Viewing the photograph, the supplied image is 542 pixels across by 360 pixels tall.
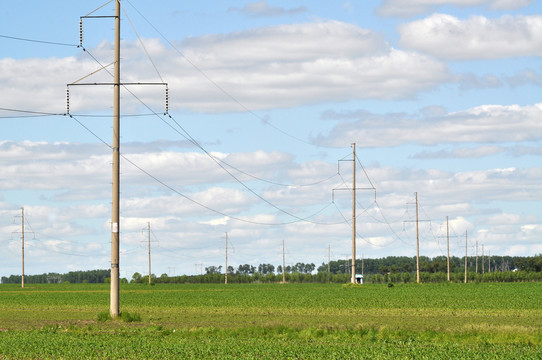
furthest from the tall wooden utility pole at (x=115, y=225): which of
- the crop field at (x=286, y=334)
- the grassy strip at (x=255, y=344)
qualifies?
the grassy strip at (x=255, y=344)

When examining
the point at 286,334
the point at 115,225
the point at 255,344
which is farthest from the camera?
the point at 115,225

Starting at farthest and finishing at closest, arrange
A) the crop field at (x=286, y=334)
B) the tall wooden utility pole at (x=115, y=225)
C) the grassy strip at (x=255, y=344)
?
1. the tall wooden utility pole at (x=115, y=225)
2. the crop field at (x=286, y=334)
3. the grassy strip at (x=255, y=344)

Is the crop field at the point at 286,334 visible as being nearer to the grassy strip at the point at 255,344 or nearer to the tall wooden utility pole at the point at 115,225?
the grassy strip at the point at 255,344

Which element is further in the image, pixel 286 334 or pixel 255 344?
pixel 286 334

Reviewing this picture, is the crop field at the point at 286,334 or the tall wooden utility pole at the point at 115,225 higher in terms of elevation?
the tall wooden utility pole at the point at 115,225

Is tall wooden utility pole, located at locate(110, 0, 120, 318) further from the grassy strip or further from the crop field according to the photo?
the grassy strip

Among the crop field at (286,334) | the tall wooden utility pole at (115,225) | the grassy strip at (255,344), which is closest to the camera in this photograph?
the grassy strip at (255,344)

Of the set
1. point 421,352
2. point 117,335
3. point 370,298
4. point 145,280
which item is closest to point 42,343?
point 117,335

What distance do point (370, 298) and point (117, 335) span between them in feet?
118

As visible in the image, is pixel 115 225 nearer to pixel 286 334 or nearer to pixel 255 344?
pixel 286 334

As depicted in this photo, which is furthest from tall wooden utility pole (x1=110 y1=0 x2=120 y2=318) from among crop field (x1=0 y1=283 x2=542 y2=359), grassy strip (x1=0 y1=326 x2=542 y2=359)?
grassy strip (x1=0 y1=326 x2=542 y2=359)

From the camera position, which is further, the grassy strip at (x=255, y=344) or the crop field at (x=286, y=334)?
the crop field at (x=286, y=334)

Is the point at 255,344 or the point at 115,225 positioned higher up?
the point at 115,225

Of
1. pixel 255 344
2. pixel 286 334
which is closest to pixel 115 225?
pixel 286 334
